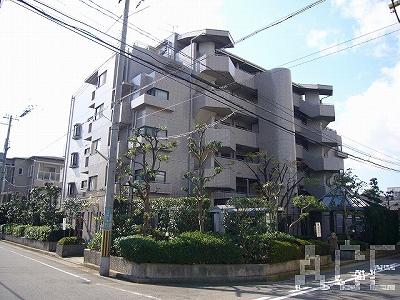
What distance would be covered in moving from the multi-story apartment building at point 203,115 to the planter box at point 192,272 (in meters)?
10.5

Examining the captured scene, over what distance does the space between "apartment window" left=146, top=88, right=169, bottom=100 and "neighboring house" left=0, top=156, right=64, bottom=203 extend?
2170 centimetres

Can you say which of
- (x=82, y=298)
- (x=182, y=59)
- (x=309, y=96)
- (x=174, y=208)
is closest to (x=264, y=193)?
(x=174, y=208)

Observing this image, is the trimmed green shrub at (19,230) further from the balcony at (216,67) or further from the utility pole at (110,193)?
the balcony at (216,67)

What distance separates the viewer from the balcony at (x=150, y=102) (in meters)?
24.0

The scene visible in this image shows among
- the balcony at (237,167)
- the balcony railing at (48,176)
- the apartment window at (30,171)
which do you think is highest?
the apartment window at (30,171)

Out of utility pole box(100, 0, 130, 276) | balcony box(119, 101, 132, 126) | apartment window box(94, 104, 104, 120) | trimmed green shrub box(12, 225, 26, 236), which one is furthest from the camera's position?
apartment window box(94, 104, 104, 120)

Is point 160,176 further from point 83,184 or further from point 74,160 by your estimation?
point 74,160

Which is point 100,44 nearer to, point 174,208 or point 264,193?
point 174,208

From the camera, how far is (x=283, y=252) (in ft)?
44.2

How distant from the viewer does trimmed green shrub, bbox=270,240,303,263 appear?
13.0 metres

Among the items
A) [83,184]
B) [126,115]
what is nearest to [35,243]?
[83,184]

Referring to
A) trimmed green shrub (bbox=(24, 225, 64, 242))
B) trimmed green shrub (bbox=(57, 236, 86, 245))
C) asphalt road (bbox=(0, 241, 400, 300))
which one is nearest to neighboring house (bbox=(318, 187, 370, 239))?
asphalt road (bbox=(0, 241, 400, 300))

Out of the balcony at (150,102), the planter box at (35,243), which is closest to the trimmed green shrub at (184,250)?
the planter box at (35,243)

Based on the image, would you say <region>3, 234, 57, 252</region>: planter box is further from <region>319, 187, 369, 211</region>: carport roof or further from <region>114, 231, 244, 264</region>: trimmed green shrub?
<region>319, 187, 369, 211</region>: carport roof
